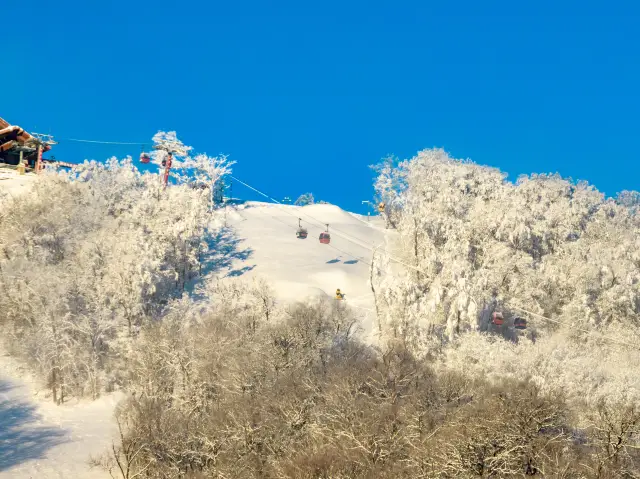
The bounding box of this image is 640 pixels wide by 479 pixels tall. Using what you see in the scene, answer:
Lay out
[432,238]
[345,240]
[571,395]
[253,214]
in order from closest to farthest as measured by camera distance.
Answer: [571,395] < [432,238] < [345,240] < [253,214]

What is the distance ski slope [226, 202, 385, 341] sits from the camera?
188ft

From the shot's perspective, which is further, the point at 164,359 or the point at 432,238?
the point at 432,238

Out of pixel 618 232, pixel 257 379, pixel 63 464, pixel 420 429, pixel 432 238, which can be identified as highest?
pixel 618 232

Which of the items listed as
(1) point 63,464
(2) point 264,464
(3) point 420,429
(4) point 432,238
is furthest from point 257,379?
(4) point 432,238

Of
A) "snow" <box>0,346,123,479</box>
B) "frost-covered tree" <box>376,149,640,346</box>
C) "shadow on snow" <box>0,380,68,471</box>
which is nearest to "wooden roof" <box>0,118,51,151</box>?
"snow" <box>0,346,123,479</box>

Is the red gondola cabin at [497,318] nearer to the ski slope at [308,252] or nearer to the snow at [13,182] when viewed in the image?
the ski slope at [308,252]

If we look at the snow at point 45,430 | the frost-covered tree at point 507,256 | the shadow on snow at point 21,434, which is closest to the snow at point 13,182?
the snow at point 45,430

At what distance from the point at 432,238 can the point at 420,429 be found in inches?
1147

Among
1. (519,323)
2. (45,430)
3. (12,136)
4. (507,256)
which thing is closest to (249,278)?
(45,430)

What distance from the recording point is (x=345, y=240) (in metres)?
73.9

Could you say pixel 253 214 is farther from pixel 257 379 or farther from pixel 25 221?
pixel 257 379

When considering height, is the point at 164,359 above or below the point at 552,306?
below

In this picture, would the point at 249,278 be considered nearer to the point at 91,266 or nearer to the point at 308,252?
the point at 308,252

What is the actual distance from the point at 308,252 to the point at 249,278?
1081 centimetres
